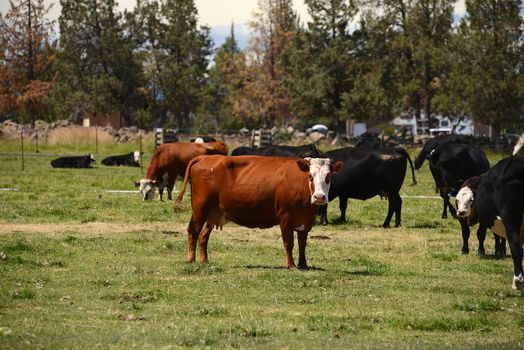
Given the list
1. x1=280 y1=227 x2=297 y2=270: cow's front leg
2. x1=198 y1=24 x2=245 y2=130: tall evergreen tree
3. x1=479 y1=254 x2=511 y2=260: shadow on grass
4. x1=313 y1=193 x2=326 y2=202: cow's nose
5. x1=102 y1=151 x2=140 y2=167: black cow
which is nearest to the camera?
x1=313 y1=193 x2=326 y2=202: cow's nose

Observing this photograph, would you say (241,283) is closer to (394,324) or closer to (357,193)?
(394,324)

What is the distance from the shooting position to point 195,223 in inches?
632

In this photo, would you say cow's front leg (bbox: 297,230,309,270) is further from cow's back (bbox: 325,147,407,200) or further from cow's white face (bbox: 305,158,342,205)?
cow's back (bbox: 325,147,407,200)

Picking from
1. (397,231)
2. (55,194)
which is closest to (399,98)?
(55,194)

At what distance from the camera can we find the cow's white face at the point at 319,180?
15203mm

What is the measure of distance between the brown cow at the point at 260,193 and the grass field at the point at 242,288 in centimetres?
56

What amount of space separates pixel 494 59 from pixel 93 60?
32795 millimetres

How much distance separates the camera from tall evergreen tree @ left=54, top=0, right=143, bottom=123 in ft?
282

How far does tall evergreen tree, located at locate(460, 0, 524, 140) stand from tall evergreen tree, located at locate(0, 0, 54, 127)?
3066cm

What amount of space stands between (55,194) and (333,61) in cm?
5332

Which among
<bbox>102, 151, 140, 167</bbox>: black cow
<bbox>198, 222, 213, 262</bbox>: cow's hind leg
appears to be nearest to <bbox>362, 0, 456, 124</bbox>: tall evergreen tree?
<bbox>102, 151, 140, 167</bbox>: black cow

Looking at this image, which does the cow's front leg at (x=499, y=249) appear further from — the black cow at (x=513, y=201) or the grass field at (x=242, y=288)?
the black cow at (x=513, y=201)

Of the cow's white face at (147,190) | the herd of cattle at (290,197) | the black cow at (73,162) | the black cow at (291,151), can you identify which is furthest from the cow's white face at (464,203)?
the black cow at (73,162)

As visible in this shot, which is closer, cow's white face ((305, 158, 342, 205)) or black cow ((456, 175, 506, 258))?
cow's white face ((305, 158, 342, 205))
